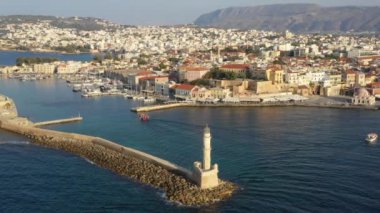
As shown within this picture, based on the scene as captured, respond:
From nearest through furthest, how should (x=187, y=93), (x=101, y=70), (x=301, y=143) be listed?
1. (x=301, y=143)
2. (x=187, y=93)
3. (x=101, y=70)

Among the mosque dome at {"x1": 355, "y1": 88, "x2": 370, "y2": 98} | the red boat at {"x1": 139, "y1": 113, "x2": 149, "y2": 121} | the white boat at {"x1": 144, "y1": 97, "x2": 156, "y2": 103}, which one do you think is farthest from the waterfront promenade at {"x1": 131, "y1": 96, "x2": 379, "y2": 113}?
the white boat at {"x1": 144, "y1": 97, "x2": 156, "y2": 103}

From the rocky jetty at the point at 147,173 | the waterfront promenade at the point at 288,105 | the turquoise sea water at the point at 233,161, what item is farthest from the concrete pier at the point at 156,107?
the rocky jetty at the point at 147,173

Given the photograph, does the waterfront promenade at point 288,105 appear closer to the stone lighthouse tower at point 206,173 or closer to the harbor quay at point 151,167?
the harbor quay at point 151,167

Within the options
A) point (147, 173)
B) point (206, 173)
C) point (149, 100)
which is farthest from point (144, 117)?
point (206, 173)

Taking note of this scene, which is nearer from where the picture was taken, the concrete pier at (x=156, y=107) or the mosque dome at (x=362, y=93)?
the concrete pier at (x=156, y=107)

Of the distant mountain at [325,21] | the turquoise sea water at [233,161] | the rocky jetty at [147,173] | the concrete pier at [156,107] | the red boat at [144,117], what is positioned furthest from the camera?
the distant mountain at [325,21]

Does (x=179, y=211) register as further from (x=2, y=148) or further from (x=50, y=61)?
(x=50, y=61)

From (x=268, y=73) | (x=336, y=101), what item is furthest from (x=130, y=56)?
(x=336, y=101)
